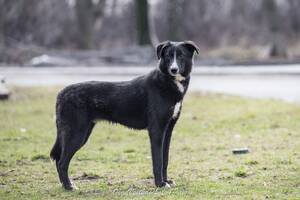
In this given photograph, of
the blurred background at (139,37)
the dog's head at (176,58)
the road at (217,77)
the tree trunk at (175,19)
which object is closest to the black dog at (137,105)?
the dog's head at (176,58)

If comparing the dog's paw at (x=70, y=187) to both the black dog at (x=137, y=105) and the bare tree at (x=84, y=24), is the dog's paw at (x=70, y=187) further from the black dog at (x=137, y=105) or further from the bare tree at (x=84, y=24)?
the bare tree at (x=84, y=24)

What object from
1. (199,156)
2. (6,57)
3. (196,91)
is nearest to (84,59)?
(6,57)

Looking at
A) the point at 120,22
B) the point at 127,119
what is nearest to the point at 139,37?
the point at 120,22

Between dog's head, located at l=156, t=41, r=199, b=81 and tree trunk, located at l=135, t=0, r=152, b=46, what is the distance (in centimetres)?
2446

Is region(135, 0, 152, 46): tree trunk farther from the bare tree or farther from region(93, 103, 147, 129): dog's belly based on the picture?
region(93, 103, 147, 129): dog's belly

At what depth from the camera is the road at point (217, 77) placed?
1979 cm

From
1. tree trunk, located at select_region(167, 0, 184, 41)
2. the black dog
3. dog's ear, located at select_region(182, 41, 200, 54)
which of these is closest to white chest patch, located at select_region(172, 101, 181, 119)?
the black dog

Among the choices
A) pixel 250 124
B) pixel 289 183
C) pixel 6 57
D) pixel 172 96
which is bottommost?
pixel 6 57

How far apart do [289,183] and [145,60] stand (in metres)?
22.2

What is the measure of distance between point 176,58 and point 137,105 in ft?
2.70

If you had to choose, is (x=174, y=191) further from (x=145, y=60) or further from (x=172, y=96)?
(x=145, y=60)

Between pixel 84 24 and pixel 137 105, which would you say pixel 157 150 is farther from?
pixel 84 24

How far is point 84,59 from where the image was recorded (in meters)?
30.7

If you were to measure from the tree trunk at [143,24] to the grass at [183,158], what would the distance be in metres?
17.3
